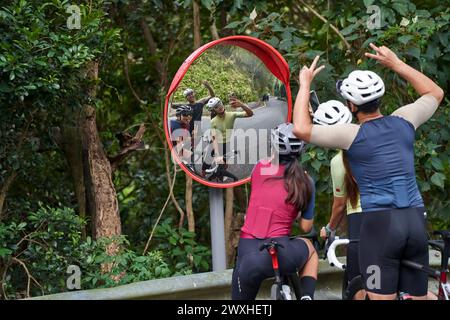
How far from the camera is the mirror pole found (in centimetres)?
696

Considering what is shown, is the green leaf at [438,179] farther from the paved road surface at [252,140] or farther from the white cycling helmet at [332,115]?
the white cycling helmet at [332,115]

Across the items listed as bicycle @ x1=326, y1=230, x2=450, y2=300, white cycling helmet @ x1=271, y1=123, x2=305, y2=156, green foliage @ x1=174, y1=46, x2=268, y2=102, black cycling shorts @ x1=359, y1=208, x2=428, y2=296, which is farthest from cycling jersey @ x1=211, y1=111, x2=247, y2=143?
black cycling shorts @ x1=359, y1=208, x2=428, y2=296

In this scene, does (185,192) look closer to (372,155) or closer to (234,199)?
(234,199)

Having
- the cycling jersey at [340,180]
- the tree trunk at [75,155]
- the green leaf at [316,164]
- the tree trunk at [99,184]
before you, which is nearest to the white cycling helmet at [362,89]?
the cycling jersey at [340,180]

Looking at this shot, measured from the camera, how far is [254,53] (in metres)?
7.22

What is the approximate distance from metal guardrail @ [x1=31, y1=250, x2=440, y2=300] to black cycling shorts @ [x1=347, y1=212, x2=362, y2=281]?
0.90 metres

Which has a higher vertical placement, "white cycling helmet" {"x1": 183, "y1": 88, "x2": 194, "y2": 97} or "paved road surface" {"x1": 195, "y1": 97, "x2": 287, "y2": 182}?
"white cycling helmet" {"x1": 183, "y1": 88, "x2": 194, "y2": 97}

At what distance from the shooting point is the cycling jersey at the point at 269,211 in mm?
5645

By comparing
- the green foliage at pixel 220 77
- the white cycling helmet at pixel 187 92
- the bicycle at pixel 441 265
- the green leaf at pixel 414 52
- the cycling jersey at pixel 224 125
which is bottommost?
the bicycle at pixel 441 265

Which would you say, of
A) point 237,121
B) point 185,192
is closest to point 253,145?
point 237,121

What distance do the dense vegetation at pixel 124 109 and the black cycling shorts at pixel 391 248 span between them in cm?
257

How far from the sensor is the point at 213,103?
22.7ft

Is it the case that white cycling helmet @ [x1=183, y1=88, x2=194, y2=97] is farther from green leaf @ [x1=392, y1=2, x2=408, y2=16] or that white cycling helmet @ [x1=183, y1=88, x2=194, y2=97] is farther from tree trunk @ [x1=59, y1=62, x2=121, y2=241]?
green leaf @ [x1=392, y1=2, x2=408, y2=16]

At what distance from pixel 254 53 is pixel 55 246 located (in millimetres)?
2165
